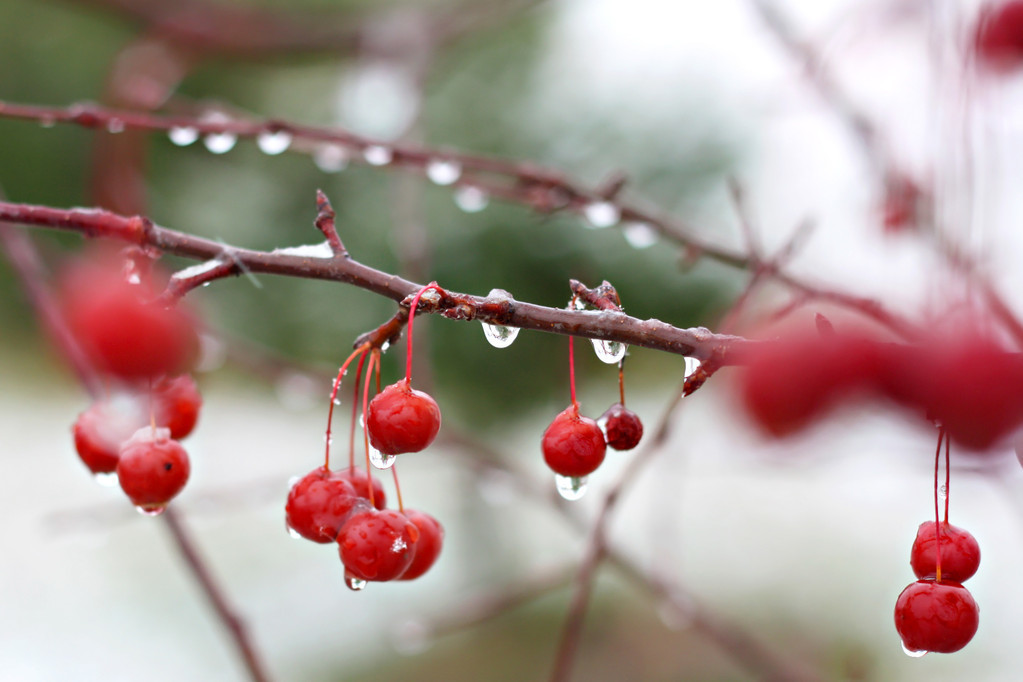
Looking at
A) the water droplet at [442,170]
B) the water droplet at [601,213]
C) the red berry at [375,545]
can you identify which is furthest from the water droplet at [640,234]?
the red berry at [375,545]

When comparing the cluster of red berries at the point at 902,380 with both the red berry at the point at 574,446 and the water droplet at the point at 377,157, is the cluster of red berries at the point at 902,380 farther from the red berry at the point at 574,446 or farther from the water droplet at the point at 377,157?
the water droplet at the point at 377,157

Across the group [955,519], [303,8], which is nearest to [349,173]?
[303,8]

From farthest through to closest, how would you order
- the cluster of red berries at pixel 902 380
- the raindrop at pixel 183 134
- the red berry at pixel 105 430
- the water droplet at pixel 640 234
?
the water droplet at pixel 640 234, the raindrop at pixel 183 134, the red berry at pixel 105 430, the cluster of red berries at pixel 902 380

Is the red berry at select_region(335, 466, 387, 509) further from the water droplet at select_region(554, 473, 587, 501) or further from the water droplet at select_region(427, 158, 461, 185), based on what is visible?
the water droplet at select_region(427, 158, 461, 185)

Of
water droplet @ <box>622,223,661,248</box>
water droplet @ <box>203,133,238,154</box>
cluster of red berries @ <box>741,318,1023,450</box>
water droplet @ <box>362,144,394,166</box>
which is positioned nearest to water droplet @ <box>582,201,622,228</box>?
water droplet @ <box>622,223,661,248</box>

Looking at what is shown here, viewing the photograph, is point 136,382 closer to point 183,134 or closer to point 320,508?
point 320,508

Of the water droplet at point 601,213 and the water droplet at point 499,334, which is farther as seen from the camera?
the water droplet at point 601,213
